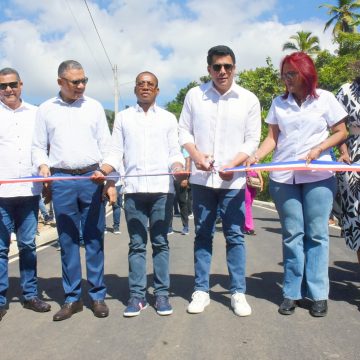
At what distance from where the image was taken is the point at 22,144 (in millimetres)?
4352

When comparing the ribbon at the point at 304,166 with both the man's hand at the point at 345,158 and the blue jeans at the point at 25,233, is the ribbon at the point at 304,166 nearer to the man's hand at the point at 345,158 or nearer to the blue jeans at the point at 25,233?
the man's hand at the point at 345,158

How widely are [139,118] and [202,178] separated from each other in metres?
0.77

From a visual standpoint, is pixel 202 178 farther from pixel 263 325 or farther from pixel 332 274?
pixel 332 274

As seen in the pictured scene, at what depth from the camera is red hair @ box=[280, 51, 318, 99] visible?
387 centimetres

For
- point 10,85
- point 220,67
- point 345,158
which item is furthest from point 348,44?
point 10,85

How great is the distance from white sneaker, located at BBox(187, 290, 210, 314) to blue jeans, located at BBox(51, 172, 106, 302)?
2.66ft

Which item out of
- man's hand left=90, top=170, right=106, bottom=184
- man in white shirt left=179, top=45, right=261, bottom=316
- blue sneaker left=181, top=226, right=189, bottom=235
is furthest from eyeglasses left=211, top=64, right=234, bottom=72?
blue sneaker left=181, top=226, right=189, bottom=235

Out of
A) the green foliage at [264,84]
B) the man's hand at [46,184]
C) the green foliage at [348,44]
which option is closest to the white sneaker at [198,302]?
the man's hand at [46,184]

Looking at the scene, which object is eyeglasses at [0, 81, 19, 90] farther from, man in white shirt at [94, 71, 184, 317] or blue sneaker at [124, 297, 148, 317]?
blue sneaker at [124, 297, 148, 317]

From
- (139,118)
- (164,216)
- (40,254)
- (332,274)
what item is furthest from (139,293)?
→ (40,254)

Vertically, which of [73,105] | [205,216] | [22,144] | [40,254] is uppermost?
[73,105]

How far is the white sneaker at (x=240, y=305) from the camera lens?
12.8ft

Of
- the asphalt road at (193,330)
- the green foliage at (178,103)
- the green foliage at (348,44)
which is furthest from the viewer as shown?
the green foliage at (178,103)

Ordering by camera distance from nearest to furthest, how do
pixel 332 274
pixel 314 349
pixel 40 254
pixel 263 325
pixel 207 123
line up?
pixel 314 349, pixel 263 325, pixel 207 123, pixel 332 274, pixel 40 254
